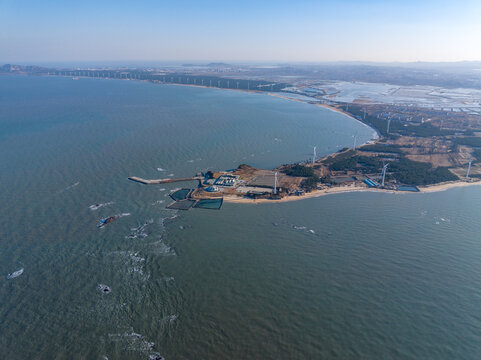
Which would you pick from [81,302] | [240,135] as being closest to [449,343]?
[81,302]

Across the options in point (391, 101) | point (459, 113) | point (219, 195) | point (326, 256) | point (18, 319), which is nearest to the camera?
point (18, 319)

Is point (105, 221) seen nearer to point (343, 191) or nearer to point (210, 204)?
point (210, 204)

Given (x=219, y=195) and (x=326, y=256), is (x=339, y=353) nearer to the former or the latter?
(x=326, y=256)

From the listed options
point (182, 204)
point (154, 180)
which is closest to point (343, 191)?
point (182, 204)

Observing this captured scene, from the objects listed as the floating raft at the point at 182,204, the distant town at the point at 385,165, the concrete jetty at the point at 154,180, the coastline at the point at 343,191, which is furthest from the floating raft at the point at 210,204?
the concrete jetty at the point at 154,180

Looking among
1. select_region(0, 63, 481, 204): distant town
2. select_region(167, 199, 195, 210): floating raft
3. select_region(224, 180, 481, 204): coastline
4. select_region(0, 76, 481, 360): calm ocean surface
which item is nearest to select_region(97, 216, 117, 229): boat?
select_region(0, 76, 481, 360): calm ocean surface

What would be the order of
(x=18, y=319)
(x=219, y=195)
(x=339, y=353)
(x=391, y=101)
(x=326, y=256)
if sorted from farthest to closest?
(x=391, y=101) < (x=219, y=195) < (x=326, y=256) < (x=18, y=319) < (x=339, y=353)

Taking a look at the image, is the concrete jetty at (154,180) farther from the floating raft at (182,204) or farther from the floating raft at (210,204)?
the floating raft at (210,204)

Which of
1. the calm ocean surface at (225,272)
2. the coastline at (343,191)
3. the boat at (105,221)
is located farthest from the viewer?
the coastline at (343,191)
